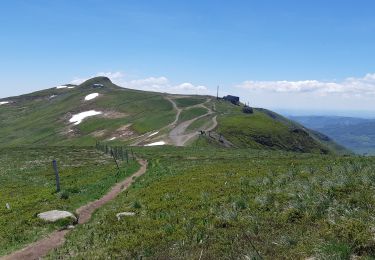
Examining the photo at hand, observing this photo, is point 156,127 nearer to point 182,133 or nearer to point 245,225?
point 182,133

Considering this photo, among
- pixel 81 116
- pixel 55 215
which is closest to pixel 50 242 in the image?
pixel 55 215

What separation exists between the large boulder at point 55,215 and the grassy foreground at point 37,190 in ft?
Result: 1.57

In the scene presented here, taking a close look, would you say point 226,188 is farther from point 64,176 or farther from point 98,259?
point 64,176

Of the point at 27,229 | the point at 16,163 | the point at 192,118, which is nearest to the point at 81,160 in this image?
the point at 16,163

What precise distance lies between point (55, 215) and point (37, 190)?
13.7 m

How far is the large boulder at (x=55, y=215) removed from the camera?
23.5 m

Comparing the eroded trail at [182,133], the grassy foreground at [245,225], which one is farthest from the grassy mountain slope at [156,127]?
the grassy foreground at [245,225]

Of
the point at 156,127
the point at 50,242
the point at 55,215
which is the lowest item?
the point at 156,127

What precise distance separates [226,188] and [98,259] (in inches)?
446

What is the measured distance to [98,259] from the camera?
15609mm

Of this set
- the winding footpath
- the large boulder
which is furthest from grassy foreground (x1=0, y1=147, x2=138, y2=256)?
the winding footpath

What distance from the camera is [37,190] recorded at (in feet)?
120

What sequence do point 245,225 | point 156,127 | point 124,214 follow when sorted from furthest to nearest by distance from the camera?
1. point 156,127
2. point 124,214
3. point 245,225

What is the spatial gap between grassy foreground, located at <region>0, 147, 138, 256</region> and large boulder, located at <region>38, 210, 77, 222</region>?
48 centimetres
